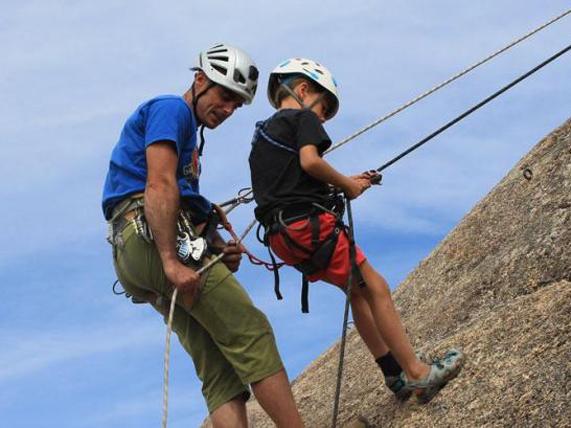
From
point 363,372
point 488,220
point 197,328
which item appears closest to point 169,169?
point 197,328

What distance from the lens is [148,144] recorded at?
27.0 feet

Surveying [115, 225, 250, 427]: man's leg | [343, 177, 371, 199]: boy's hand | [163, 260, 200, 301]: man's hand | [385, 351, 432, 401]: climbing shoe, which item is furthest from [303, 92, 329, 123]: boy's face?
[385, 351, 432, 401]: climbing shoe

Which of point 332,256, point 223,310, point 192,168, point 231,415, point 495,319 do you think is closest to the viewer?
point 223,310

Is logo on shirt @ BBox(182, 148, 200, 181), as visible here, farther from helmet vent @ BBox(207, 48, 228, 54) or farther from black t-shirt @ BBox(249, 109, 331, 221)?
helmet vent @ BBox(207, 48, 228, 54)

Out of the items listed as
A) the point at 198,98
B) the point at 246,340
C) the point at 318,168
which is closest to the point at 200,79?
the point at 198,98

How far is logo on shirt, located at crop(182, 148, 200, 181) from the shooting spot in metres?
8.65

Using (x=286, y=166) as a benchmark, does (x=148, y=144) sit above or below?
above

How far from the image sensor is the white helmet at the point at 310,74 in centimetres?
917

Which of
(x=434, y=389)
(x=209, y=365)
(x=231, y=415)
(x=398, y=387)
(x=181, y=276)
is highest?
(x=181, y=276)

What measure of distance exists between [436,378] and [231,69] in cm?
332

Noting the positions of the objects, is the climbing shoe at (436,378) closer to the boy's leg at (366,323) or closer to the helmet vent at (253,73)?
the boy's leg at (366,323)

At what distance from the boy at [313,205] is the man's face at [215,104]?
1.31 feet

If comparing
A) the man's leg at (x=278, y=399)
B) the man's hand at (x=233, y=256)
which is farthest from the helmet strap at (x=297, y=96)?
the man's leg at (x=278, y=399)

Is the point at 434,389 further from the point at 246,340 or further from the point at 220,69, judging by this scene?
the point at 220,69
